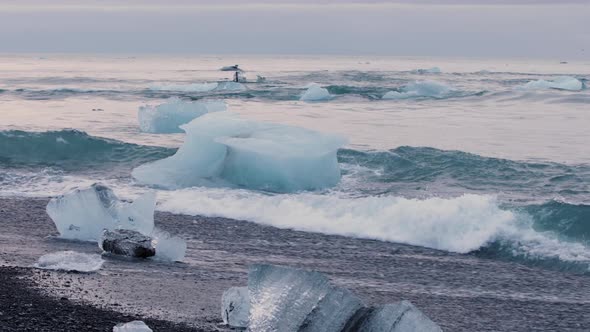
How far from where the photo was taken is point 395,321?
12.7 feet

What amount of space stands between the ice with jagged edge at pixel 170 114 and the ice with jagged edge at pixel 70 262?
33.5 feet

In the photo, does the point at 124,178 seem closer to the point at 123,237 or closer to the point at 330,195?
the point at 330,195

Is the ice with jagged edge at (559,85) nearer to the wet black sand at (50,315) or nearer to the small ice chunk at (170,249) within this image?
the small ice chunk at (170,249)

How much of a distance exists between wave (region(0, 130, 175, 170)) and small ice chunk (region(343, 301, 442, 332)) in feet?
31.6

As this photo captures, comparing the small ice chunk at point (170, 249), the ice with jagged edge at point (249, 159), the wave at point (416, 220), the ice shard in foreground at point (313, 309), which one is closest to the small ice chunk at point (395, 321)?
the ice shard in foreground at point (313, 309)

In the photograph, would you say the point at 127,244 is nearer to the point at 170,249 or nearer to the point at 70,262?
the point at 170,249

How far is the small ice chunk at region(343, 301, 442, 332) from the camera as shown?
3859 millimetres

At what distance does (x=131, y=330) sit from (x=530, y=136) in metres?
13.6

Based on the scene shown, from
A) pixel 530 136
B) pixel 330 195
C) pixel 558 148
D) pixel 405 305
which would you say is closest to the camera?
pixel 405 305

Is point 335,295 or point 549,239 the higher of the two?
point 335,295

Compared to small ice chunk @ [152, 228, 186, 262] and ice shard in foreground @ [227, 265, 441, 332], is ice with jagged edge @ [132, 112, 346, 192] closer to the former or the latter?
small ice chunk @ [152, 228, 186, 262]

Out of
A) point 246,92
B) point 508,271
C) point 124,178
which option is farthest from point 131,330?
point 246,92

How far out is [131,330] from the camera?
411 cm

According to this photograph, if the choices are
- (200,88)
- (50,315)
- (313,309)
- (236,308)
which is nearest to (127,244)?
(50,315)
